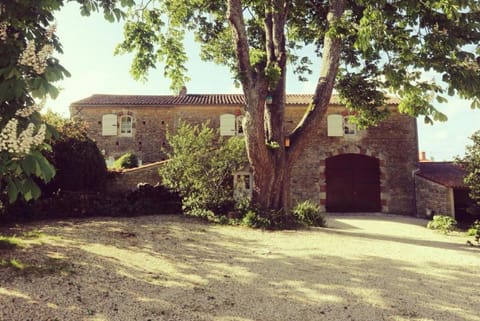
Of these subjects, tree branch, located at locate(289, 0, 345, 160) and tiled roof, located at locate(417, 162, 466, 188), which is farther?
tiled roof, located at locate(417, 162, 466, 188)

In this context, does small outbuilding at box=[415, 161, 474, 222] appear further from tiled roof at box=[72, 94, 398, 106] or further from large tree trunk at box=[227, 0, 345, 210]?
large tree trunk at box=[227, 0, 345, 210]

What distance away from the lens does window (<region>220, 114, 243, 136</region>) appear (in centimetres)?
1520

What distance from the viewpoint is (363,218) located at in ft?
41.8

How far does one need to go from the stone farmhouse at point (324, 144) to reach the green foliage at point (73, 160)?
16.3 ft

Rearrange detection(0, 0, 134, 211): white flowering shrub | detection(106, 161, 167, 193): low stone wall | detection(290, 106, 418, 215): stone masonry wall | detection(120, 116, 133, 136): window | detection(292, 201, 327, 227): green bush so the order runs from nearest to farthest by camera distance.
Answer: detection(0, 0, 134, 211): white flowering shrub < detection(292, 201, 327, 227): green bush < detection(106, 161, 167, 193): low stone wall < detection(290, 106, 418, 215): stone masonry wall < detection(120, 116, 133, 136): window

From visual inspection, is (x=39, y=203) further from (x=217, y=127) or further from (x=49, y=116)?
(x=217, y=127)

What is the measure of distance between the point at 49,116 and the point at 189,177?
5.36 meters

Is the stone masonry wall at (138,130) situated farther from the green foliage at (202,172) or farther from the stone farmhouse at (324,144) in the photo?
the green foliage at (202,172)

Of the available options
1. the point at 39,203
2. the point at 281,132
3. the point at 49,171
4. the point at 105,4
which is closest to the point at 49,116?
the point at 39,203

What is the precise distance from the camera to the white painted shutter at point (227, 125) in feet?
49.9

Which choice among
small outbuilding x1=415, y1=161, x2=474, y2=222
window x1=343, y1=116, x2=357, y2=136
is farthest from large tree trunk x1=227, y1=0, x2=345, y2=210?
small outbuilding x1=415, y1=161, x2=474, y2=222

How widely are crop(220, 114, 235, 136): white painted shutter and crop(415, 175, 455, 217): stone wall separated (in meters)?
9.10

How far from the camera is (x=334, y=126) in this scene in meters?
14.8

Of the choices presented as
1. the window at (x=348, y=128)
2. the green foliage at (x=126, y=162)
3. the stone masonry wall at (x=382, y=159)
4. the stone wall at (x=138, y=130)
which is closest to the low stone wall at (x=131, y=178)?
the green foliage at (x=126, y=162)
